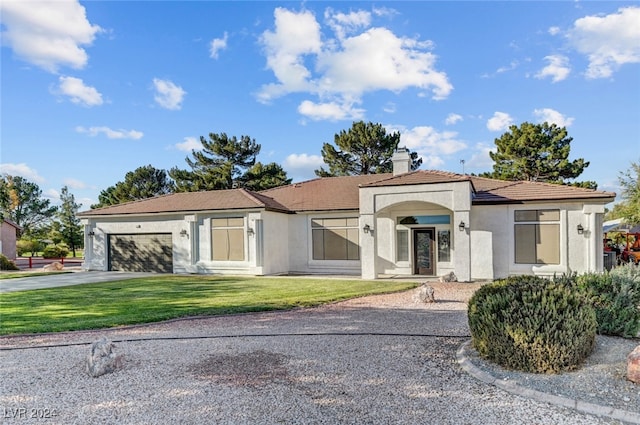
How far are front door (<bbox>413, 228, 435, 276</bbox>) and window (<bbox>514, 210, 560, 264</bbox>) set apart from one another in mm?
3667

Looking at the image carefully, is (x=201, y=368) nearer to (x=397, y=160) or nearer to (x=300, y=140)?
(x=397, y=160)

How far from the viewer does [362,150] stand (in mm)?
38688

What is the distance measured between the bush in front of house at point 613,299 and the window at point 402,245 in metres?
11.4

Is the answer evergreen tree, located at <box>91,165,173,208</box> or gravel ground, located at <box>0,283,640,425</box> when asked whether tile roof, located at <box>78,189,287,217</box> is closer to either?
gravel ground, located at <box>0,283,640,425</box>

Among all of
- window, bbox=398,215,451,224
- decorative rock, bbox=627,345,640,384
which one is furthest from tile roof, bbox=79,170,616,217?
decorative rock, bbox=627,345,640,384

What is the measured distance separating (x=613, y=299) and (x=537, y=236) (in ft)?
33.9

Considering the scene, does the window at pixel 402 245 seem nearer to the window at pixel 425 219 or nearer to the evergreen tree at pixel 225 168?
the window at pixel 425 219

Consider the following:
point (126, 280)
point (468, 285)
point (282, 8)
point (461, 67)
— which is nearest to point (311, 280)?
point (468, 285)

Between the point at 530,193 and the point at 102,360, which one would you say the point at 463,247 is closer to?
the point at 530,193

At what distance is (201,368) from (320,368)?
1.76 meters

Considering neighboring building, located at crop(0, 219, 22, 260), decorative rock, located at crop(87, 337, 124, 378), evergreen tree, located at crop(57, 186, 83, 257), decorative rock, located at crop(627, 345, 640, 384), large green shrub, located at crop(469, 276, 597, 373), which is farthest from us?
evergreen tree, located at crop(57, 186, 83, 257)

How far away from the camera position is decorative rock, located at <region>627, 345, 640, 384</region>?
15.0ft

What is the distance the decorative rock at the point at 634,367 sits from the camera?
181 inches

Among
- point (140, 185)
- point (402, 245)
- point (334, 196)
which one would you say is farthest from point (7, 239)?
point (402, 245)
